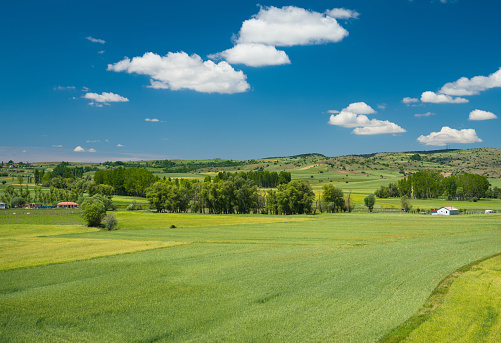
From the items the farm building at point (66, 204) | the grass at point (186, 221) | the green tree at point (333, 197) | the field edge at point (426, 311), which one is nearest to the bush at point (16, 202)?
the farm building at point (66, 204)

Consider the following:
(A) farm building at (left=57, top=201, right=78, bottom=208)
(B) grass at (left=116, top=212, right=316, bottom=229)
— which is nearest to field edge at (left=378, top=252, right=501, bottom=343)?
(B) grass at (left=116, top=212, right=316, bottom=229)

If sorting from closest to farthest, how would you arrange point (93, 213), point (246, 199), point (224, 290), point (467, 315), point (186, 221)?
point (467, 315), point (224, 290), point (93, 213), point (186, 221), point (246, 199)

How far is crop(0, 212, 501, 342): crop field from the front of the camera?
53.3ft

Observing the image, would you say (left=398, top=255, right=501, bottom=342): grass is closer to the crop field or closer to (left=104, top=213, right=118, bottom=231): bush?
the crop field

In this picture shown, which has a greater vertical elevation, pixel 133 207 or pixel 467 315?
pixel 467 315

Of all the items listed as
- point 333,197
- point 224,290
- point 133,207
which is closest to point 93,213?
point 133,207

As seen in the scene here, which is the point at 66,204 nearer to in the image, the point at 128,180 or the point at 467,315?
the point at 128,180

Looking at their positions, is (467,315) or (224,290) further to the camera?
(224,290)

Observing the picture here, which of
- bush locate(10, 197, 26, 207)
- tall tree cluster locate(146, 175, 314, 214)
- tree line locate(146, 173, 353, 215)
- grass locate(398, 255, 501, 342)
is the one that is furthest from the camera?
bush locate(10, 197, 26, 207)

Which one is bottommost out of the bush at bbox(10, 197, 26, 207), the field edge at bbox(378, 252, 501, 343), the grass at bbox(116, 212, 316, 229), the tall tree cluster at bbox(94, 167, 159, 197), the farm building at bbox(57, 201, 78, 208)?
the grass at bbox(116, 212, 316, 229)

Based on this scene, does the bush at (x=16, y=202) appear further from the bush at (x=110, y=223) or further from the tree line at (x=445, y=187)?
the tree line at (x=445, y=187)

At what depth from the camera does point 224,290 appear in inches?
891

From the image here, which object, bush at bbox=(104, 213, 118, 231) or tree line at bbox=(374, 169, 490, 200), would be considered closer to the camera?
bush at bbox=(104, 213, 118, 231)

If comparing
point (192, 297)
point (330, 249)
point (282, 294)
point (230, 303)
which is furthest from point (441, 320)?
point (330, 249)
